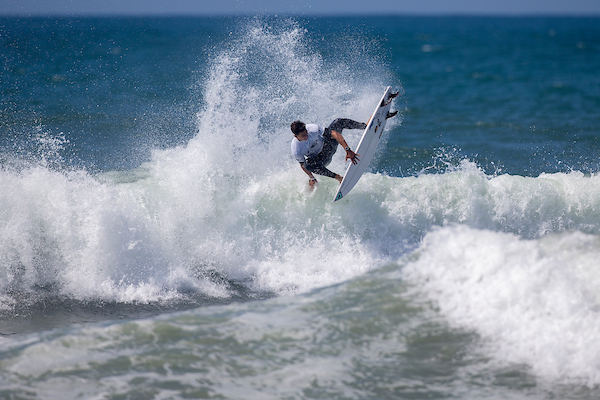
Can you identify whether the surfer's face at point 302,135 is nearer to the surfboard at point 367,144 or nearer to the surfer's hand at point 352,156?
the surfer's hand at point 352,156

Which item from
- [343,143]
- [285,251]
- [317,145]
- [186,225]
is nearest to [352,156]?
[343,143]

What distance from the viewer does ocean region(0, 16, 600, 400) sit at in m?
4.91

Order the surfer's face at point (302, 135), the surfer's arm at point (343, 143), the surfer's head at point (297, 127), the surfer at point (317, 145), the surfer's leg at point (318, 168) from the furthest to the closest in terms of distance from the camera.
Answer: the surfer's leg at point (318, 168) < the surfer's arm at point (343, 143) < the surfer at point (317, 145) < the surfer's face at point (302, 135) < the surfer's head at point (297, 127)

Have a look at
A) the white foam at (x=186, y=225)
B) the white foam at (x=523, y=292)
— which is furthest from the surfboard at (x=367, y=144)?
the white foam at (x=523, y=292)

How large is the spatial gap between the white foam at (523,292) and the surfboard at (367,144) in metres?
3.15

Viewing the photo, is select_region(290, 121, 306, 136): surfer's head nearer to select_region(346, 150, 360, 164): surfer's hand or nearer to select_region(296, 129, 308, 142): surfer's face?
select_region(296, 129, 308, 142): surfer's face

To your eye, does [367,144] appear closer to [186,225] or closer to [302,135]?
[302,135]

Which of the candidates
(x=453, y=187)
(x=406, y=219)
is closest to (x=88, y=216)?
(x=406, y=219)

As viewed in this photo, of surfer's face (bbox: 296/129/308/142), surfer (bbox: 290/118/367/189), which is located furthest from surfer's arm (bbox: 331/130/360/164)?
surfer's face (bbox: 296/129/308/142)

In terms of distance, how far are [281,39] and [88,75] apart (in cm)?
1757

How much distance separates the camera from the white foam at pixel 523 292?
16.3 feet

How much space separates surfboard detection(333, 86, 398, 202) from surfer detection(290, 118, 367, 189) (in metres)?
0.12

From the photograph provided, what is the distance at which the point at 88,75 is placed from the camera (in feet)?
89.1

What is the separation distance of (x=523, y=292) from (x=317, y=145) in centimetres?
436
